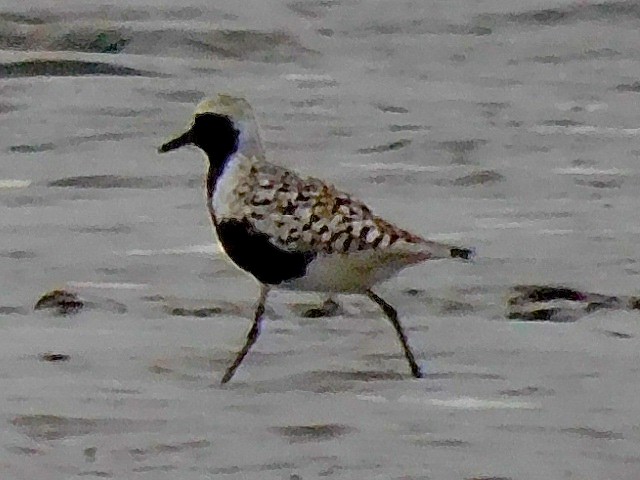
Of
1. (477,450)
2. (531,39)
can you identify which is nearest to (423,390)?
(477,450)

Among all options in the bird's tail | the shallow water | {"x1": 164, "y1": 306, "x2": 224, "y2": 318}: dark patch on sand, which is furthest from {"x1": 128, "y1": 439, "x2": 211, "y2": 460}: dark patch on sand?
the bird's tail

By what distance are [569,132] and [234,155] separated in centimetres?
29

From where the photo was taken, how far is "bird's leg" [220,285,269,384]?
855 millimetres

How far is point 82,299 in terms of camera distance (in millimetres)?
898

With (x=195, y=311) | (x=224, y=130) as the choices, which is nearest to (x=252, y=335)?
(x=195, y=311)

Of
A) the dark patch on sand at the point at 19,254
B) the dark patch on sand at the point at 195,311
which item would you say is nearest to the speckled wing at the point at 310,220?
the dark patch on sand at the point at 195,311

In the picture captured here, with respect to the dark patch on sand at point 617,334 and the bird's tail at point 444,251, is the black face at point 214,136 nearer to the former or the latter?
the bird's tail at point 444,251

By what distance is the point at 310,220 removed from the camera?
0.81 metres

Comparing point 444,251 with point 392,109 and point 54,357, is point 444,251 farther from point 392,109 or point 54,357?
point 54,357

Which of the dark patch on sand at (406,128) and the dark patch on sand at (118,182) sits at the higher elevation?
the dark patch on sand at (406,128)

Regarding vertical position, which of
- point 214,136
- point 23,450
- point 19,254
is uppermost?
point 214,136

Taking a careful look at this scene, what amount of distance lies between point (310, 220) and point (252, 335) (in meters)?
0.11

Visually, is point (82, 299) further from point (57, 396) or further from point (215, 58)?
point (215, 58)

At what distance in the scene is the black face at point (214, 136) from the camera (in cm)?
85
